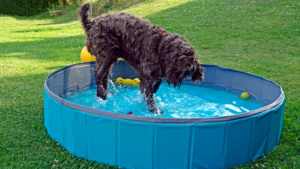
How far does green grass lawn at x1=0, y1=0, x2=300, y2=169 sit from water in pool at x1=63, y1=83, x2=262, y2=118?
1.07m

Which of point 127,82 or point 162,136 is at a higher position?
point 162,136

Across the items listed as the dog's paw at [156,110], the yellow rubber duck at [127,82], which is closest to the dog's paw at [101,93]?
the dog's paw at [156,110]

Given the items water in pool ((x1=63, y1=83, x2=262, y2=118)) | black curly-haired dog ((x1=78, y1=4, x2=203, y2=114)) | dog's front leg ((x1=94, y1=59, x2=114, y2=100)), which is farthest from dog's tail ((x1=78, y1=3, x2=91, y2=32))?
water in pool ((x1=63, y1=83, x2=262, y2=118))

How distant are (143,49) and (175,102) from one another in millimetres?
1797

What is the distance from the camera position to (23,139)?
4.48m

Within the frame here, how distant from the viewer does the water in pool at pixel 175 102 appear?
5.91m

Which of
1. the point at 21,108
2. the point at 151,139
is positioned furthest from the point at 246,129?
the point at 21,108

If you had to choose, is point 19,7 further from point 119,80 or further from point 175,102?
point 175,102

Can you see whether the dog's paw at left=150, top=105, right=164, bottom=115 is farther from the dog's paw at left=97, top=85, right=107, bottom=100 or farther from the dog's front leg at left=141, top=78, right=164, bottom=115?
the dog's paw at left=97, top=85, right=107, bottom=100

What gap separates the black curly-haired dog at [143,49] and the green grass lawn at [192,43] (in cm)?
188

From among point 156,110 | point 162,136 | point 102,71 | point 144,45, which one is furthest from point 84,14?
point 162,136

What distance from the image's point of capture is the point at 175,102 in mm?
6531

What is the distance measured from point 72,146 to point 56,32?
14.7 meters

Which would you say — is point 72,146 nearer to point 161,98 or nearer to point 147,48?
point 147,48
